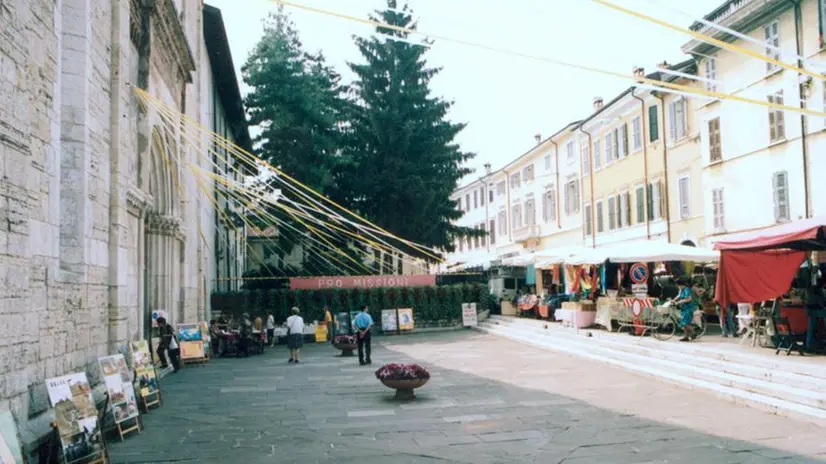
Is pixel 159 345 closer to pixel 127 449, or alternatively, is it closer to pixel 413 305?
pixel 127 449

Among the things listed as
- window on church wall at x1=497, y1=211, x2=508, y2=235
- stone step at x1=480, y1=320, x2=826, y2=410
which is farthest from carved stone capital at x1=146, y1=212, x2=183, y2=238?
window on church wall at x1=497, y1=211, x2=508, y2=235

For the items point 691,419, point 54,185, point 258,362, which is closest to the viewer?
point 54,185

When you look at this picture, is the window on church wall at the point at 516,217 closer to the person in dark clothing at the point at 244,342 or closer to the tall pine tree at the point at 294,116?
the tall pine tree at the point at 294,116

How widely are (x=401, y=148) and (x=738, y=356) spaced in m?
24.3

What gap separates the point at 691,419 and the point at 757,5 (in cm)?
1845

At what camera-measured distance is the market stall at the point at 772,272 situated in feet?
44.2

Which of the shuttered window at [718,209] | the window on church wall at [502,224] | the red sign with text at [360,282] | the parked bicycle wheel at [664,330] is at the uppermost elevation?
the window on church wall at [502,224]

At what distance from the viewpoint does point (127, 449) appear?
30.4ft

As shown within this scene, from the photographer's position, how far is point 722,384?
41.6ft

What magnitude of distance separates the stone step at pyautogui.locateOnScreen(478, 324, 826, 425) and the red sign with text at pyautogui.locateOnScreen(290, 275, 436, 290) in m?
11.0

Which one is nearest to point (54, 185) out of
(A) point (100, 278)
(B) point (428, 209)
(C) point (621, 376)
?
(A) point (100, 278)

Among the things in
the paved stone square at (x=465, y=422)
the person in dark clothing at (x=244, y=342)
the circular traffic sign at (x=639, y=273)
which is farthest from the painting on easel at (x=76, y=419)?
the circular traffic sign at (x=639, y=273)

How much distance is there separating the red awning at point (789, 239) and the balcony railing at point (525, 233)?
32392mm

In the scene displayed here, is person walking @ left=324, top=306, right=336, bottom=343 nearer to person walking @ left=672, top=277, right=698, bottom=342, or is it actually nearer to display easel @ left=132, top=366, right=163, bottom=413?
person walking @ left=672, top=277, right=698, bottom=342
